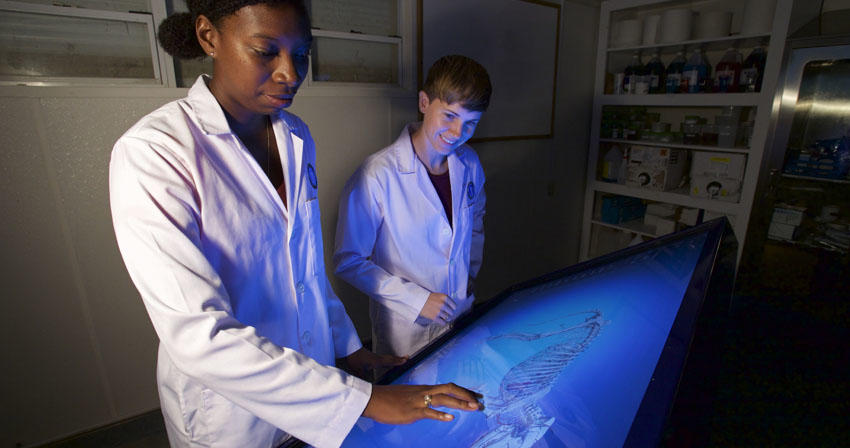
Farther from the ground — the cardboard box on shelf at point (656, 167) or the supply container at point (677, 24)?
the supply container at point (677, 24)

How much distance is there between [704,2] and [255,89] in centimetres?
315

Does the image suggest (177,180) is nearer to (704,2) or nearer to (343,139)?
(343,139)

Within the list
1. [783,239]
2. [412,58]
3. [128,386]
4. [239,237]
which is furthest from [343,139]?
[783,239]

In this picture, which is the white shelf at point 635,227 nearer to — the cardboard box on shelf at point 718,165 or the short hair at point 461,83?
the cardboard box on shelf at point 718,165

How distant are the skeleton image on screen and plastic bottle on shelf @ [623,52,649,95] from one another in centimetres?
246

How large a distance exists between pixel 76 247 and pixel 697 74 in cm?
341

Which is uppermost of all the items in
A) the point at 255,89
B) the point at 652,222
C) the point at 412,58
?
the point at 412,58

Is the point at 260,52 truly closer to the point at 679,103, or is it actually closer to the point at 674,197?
the point at 679,103

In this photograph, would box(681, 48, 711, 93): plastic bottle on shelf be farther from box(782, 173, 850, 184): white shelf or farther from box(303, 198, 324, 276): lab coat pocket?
box(303, 198, 324, 276): lab coat pocket

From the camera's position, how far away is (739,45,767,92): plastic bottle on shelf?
7.93 feet

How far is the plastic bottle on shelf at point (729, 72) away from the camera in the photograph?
252cm

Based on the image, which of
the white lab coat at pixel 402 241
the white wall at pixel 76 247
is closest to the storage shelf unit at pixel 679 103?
the white wall at pixel 76 247

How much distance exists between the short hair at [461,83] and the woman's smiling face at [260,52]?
53 centimetres

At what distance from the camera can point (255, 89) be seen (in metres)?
0.82
